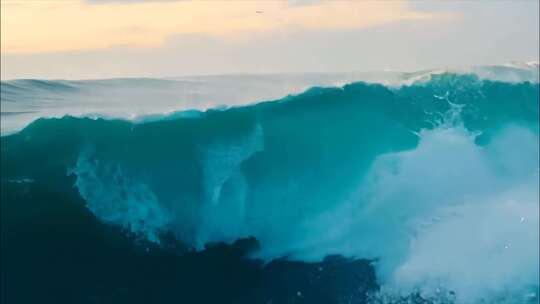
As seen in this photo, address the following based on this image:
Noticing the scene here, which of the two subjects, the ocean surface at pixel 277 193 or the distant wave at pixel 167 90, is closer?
the ocean surface at pixel 277 193

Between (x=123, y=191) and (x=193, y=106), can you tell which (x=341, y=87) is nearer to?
(x=193, y=106)

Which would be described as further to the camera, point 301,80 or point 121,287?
point 301,80

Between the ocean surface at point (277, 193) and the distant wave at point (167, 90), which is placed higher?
the distant wave at point (167, 90)

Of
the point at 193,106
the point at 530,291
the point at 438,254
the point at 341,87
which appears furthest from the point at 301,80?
the point at 530,291

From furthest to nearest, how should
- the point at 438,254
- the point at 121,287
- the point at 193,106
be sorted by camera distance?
the point at 193,106
the point at 438,254
the point at 121,287

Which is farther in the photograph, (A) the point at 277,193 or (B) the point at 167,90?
(B) the point at 167,90

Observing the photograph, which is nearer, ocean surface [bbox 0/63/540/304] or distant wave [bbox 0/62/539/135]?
ocean surface [bbox 0/63/540/304]

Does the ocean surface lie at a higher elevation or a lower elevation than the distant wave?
lower

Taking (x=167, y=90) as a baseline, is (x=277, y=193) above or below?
below
